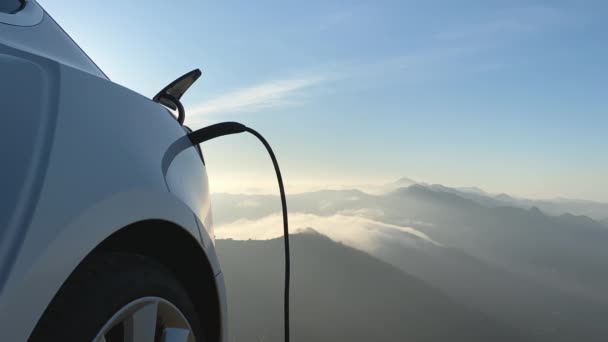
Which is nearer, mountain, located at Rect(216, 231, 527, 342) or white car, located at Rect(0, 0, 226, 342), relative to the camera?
white car, located at Rect(0, 0, 226, 342)

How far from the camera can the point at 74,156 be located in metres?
0.99

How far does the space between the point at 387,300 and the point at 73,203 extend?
17834 cm

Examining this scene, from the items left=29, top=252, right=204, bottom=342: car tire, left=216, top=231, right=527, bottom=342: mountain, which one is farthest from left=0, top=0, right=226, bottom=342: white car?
left=216, top=231, right=527, bottom=342: mountain

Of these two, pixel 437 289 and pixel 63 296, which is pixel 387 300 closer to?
pixel 437 289

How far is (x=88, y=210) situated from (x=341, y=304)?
17025cm

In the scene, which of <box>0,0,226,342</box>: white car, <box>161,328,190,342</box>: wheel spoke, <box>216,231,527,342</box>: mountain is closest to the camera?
<box>0,0,226,342</box>: white car

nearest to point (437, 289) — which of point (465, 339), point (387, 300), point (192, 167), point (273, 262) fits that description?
point (387, 300)

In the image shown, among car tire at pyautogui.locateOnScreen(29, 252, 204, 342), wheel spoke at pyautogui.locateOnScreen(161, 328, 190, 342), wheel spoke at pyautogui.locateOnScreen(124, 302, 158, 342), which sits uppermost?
car tire at pyautogui.locateOnScreen(29, 252, 204, 342)

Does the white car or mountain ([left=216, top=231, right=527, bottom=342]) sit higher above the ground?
the white car

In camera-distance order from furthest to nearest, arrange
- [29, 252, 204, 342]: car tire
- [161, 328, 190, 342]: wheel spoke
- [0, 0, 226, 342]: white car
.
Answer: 1. [161, 328, 190, 342]: wheel spoke
2. [29, 252, 204, 342]: car tire
3. [0, 0, 226, 342]: white car

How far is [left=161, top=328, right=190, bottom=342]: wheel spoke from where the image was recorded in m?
1.31

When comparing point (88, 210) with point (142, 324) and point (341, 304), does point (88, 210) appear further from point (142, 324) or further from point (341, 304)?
point (341, 304)

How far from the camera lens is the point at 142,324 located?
3.88ft

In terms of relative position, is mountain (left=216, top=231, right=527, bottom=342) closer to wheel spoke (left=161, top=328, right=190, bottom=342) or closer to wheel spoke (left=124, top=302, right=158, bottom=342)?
wheel spoke (left=161, top=328, right=190, bottom=342)
